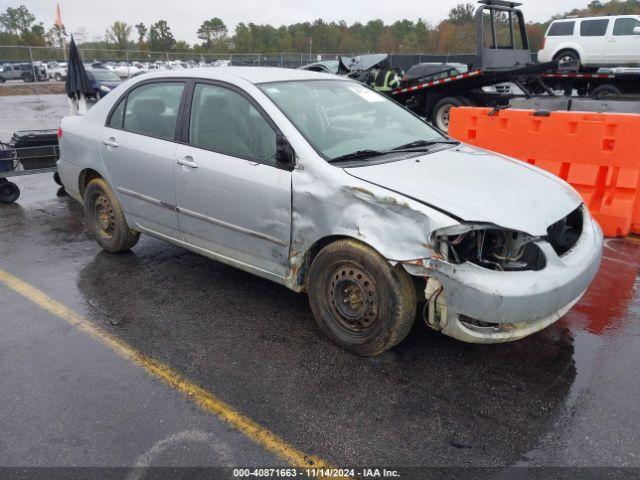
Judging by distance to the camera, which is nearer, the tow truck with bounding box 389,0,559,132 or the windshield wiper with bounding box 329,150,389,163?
the windshield wiper with bounding box 329,150,389,163

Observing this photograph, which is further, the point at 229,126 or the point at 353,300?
the point at 229,126

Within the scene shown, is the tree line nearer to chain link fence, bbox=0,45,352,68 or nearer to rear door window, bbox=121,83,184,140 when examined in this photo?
chain link fence, bbox=0,45,352,68

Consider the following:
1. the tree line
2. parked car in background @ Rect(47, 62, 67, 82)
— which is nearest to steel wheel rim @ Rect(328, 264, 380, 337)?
parked car in background @ Rect(47, 62, 67, 82)

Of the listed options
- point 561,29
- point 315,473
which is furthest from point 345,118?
point 561,29

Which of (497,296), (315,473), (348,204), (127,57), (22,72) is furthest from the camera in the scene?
(127,57)

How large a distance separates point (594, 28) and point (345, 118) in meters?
16.7

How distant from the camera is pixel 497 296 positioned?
2742mm

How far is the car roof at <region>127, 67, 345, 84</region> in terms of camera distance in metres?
3.86

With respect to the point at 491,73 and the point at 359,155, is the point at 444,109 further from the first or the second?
the point at 359,155

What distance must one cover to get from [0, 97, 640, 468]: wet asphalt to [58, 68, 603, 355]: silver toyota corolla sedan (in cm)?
33

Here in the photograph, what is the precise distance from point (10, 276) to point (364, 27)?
97256mm

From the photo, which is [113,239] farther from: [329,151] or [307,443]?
[307,443]

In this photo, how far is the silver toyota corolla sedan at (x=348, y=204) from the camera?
2.85 m

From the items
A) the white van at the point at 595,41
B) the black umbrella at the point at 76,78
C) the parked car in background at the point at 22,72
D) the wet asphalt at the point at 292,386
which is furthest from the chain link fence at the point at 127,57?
the wet asphalt at the point at 292,386
